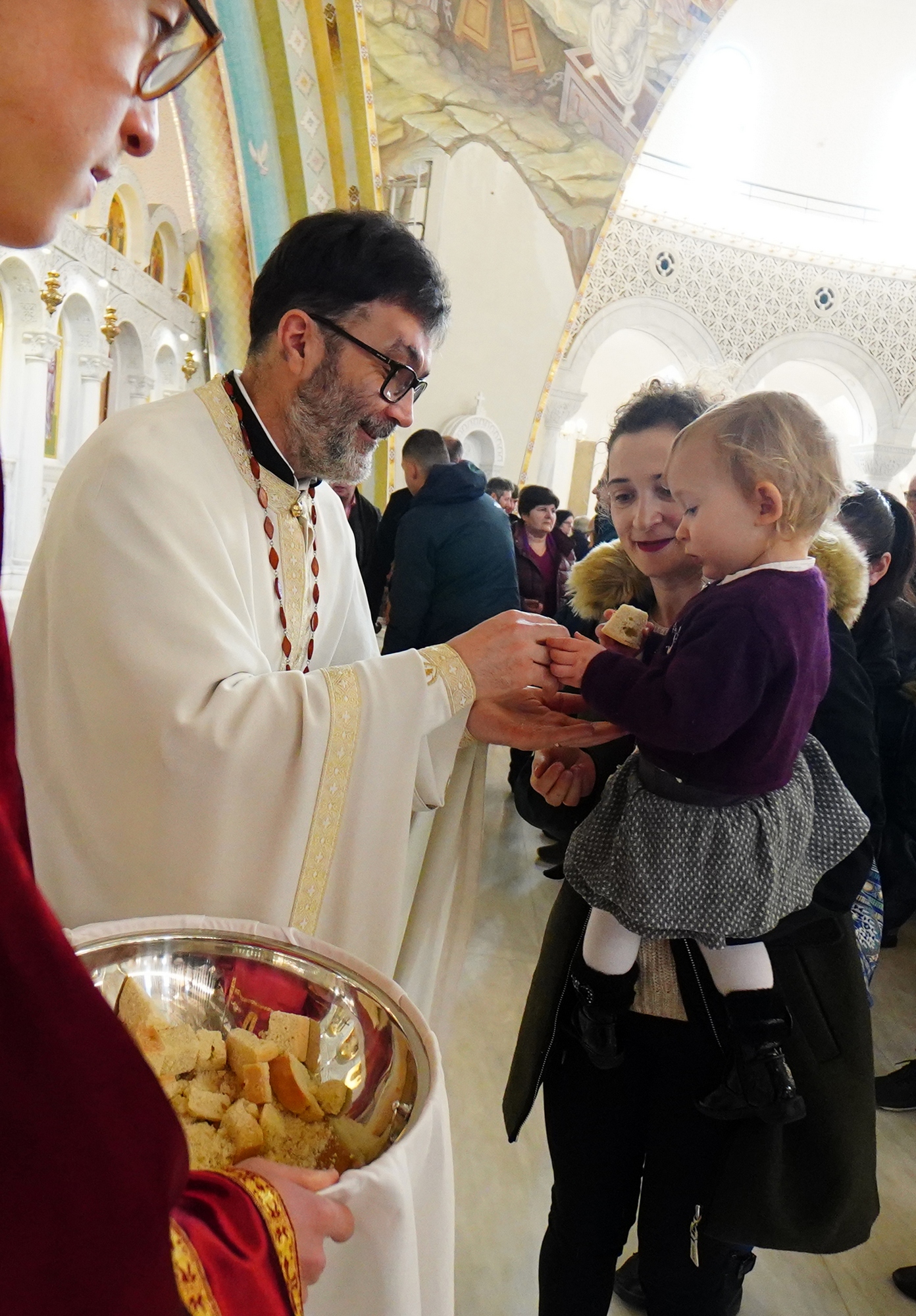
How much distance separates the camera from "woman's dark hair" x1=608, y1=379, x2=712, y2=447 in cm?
175

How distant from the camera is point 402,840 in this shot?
1.54 m

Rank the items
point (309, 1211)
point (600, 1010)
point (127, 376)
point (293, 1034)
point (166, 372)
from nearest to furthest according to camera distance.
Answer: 1. point (309, 1211)
2. point (293, 1034)
3. point (600, 1010)
4. point (127, 376)
5. point (166, 372)

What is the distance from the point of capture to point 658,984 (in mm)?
1590

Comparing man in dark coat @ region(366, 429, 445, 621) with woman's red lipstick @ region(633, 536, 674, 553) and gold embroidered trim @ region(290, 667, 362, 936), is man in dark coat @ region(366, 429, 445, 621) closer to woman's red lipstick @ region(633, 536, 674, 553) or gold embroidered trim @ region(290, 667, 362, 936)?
woman's red lipstick @ region(633, 536, 674, 553)

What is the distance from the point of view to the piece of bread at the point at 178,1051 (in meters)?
0.92

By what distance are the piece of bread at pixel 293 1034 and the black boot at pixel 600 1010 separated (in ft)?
2.18

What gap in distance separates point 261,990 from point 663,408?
1.26m

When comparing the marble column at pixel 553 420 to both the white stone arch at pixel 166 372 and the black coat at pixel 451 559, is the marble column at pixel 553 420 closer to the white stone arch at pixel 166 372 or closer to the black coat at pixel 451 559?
the white stone arch at pixel 166 372

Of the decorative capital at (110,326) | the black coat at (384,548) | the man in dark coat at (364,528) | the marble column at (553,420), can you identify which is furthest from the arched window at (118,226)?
the marble column at (553,420)

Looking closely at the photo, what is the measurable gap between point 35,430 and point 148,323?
2.37 meters

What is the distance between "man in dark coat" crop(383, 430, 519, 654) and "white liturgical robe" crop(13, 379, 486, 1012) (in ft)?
8.39

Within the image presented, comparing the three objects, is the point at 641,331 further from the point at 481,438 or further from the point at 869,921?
the point at 869,921

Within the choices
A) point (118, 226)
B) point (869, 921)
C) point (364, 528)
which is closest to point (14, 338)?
point (118, 226)

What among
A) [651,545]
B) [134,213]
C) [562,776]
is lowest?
[562,776]
